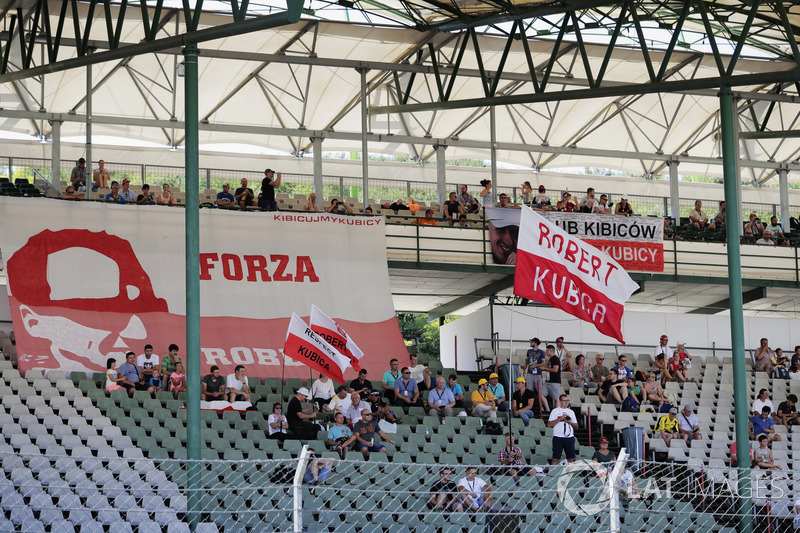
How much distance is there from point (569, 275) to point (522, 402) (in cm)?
633

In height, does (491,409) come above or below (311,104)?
below

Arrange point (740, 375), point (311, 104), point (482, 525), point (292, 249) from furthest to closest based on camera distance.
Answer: point (311, 104) < point (292, 249) < point (740, 375) < point (482, 525)

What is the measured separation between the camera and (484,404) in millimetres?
20406

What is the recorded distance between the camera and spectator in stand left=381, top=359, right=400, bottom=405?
2116 cm

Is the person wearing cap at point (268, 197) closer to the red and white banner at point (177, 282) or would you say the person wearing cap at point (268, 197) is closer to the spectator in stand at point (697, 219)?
the red and white banner at point (177, 282)

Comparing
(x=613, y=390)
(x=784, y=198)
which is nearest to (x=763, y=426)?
(x=613, y=390)

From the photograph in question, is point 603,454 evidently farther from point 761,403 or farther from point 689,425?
point 761,403

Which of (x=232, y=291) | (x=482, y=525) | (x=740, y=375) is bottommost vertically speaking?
(x=482, y=525)

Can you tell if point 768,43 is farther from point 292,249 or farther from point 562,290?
point 562,290

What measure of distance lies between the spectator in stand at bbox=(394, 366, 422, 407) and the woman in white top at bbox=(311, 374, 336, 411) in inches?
52.7

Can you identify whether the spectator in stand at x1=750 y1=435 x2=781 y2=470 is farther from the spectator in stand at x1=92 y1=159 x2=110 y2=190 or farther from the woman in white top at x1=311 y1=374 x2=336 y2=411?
the spectator in stand at x1=92 y1=159 x2=110 y2=190

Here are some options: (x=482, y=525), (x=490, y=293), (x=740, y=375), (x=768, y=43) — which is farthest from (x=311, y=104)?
(x=482, y=525)

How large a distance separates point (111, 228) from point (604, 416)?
10.4m

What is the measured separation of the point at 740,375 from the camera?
63.7 ft
